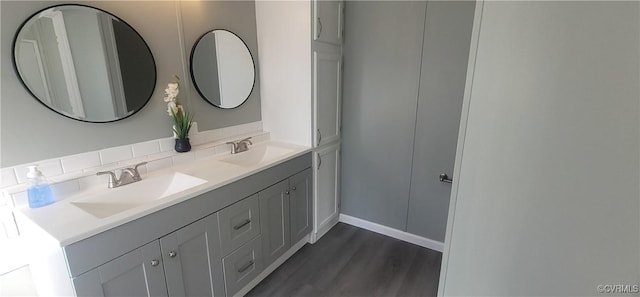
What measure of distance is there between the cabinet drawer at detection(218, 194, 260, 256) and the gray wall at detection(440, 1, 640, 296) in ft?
3.85

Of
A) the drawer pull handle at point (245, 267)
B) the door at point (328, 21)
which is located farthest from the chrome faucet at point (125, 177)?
the door at point (328, 21)

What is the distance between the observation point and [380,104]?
2.39 meters

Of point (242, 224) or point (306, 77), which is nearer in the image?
point (242, 224)

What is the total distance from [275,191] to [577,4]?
167 cm

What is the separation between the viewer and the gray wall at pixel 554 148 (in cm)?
75

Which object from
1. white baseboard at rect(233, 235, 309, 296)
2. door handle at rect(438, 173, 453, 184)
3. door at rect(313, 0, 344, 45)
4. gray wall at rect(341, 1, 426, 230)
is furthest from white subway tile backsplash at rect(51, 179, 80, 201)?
door handle at rect(438, 173, 453, 184)

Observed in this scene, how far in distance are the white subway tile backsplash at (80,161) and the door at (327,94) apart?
4.52ft

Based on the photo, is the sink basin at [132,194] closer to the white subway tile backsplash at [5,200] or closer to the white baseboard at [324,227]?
the white subway tile backsplash at [5,200]

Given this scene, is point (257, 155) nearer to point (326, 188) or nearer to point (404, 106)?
point (326, 188)

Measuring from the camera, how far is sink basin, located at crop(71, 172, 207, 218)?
1338 mm

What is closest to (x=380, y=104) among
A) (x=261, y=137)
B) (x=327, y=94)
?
(x=327, y=94)

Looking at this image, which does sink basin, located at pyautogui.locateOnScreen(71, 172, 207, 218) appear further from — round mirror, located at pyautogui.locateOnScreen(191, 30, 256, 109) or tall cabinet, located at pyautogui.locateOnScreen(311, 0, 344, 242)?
tall cabinet, located at pyautogui.locateOnScreen(311, 0, 344, 242)

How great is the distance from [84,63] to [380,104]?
1.95m

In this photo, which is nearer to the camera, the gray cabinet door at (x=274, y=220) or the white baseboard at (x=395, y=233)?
the gray cabinet door at (x=274, y=220)
